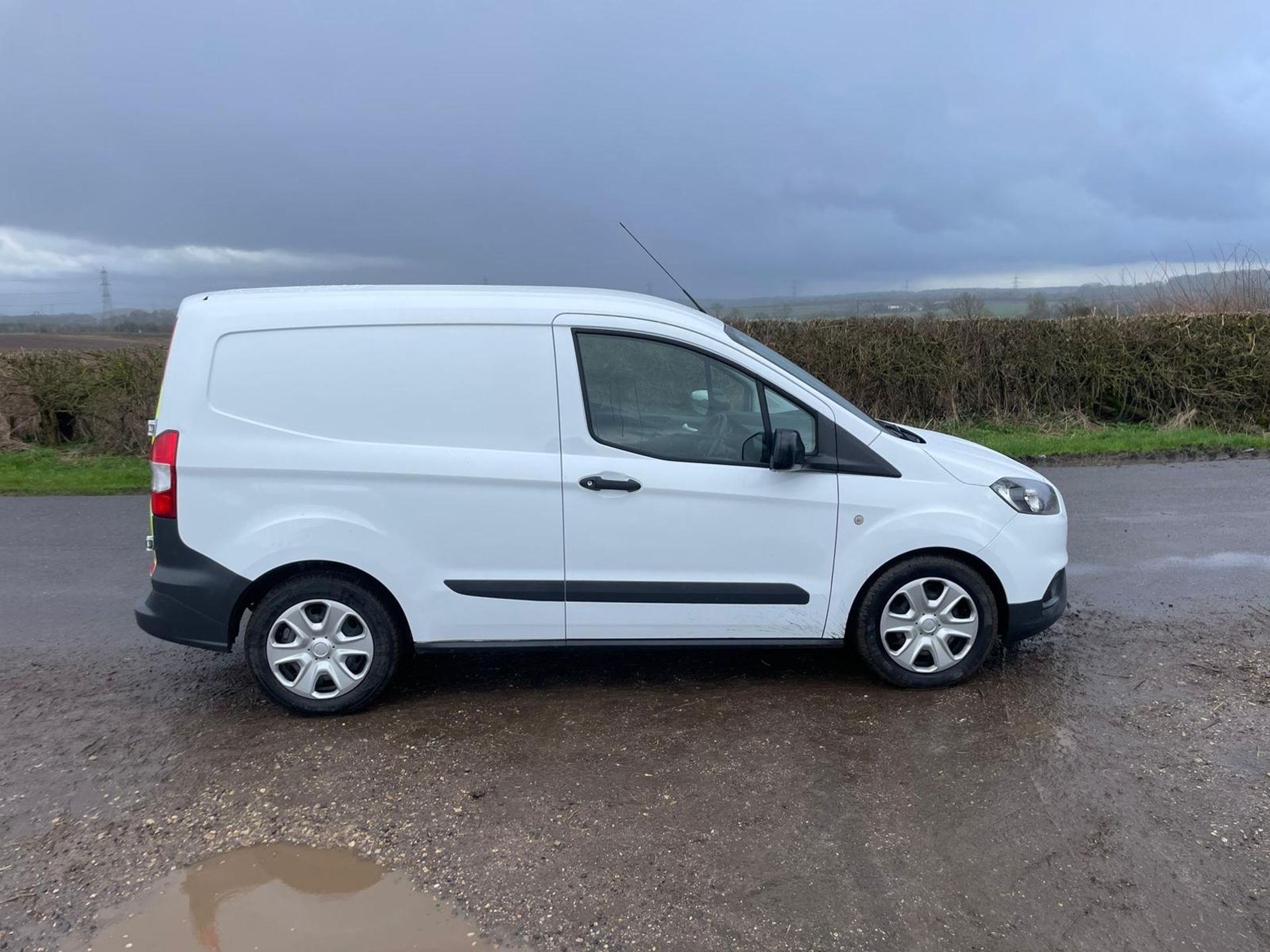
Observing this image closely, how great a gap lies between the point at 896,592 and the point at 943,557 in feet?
0.96

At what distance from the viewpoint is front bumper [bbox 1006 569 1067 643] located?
15.4 feet

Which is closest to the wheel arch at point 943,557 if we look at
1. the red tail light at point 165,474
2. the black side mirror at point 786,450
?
the black side mirror at point 786,450

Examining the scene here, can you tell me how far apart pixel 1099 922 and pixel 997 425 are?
11692 mm

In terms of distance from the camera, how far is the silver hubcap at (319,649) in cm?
442

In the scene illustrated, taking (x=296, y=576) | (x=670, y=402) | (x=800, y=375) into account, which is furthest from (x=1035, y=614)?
(x=296, y=576)

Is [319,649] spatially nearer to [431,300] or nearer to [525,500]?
[525,500]

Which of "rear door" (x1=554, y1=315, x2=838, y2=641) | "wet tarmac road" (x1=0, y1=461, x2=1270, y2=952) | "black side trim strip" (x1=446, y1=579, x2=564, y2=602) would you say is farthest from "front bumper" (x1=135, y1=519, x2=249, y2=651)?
"rear door" (x1=554, y1=315, x2=838, y2=641)

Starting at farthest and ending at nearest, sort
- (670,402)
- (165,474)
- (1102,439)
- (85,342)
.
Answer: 1. (85,342)
2. (1102,439)
3. (670,402)
4. (165,474)

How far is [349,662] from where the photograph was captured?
4477 millimetres

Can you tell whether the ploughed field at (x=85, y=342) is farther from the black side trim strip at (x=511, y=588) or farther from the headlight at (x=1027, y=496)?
the headlight at (x=1027, y=496)

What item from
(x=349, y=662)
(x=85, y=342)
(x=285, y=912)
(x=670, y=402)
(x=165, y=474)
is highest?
(x=85, y=342)

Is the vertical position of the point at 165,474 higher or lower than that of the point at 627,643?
higher

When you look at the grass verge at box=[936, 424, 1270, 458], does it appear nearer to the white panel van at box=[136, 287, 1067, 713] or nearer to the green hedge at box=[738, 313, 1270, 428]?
the green hedge at box=[738, 313, 1270, 428]

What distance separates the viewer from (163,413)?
4.31 meters
